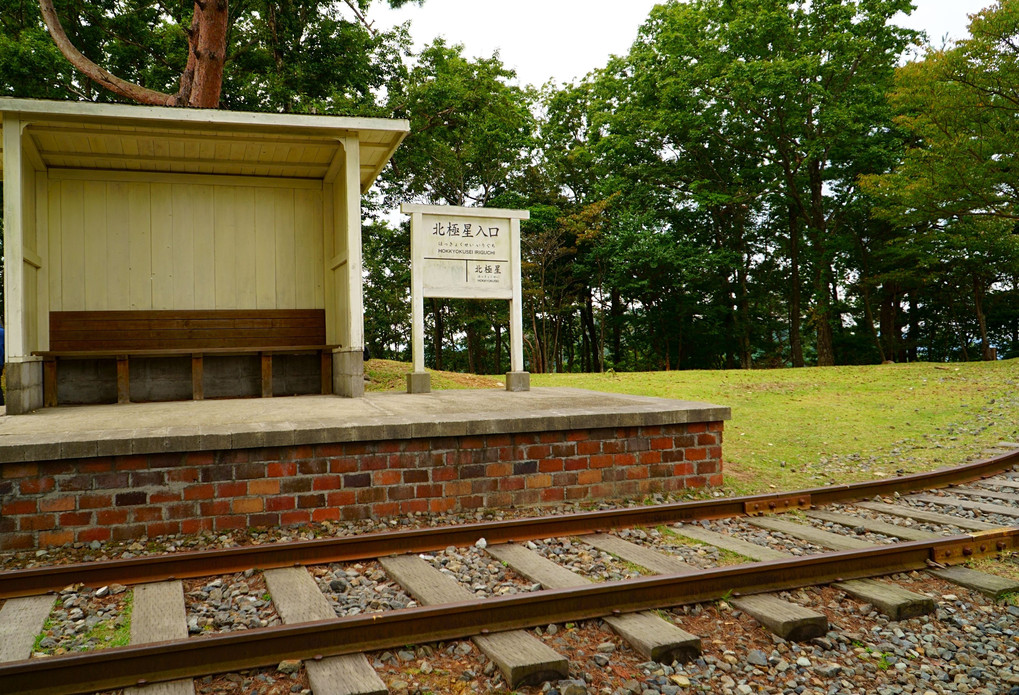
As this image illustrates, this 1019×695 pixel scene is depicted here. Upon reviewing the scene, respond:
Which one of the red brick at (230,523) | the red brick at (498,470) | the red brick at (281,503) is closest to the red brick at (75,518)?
the red brick at (230,523)

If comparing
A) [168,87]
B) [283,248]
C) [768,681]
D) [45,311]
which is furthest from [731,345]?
[768,681]

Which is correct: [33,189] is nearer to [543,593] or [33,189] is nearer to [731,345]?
[543,593]

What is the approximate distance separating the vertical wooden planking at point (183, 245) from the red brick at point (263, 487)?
4371mm

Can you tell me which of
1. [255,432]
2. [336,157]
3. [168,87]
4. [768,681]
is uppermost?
[168,87]

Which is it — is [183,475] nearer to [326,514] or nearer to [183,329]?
[326,514]

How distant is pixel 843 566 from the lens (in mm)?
4039

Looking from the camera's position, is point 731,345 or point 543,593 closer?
point 543,593

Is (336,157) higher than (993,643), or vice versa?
(336,157)

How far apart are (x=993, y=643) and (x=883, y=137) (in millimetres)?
24377

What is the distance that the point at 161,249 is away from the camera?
843 centimetres

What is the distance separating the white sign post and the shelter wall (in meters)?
1.69

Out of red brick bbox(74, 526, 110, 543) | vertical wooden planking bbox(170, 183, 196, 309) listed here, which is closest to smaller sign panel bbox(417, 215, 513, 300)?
vertical wooden planking bbox(170, 183, 196, 309)

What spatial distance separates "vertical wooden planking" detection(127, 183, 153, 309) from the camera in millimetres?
8305

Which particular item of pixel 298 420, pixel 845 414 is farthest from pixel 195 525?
pixel 845 414
